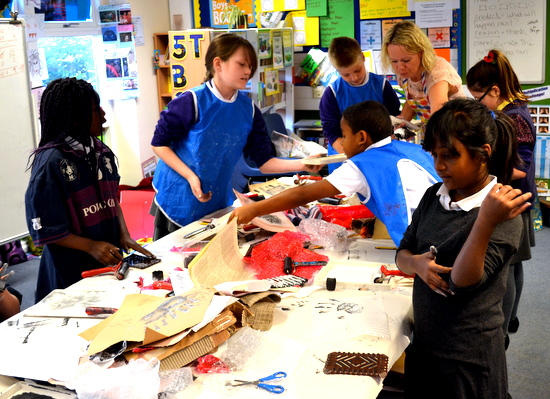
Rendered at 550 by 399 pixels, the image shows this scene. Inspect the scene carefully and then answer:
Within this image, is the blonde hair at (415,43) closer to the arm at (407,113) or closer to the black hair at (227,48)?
the arm at (407,113)


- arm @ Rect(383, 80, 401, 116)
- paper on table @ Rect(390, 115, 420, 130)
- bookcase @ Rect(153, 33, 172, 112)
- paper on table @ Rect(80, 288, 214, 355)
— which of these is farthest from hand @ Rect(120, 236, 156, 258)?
bookcase @ Rect(153, 33, 172, 112)

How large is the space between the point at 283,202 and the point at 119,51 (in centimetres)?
339

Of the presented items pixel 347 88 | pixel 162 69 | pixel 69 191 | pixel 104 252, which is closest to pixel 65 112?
pixel 69 191

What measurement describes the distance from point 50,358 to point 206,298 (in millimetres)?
389

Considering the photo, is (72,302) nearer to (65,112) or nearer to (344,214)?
(65,112)

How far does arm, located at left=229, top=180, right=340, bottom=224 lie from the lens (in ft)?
7.05

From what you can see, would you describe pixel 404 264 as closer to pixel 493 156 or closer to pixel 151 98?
pixel 493 156

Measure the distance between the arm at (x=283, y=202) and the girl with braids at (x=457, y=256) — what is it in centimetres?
62

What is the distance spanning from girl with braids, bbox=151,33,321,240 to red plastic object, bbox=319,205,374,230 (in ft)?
0.67

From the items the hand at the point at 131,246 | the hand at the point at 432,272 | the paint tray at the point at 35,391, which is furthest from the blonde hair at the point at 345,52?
the paint tray at the point at 35,391

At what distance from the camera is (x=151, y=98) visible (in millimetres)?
5488

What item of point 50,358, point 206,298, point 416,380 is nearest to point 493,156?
point 416,380

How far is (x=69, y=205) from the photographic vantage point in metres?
2.06

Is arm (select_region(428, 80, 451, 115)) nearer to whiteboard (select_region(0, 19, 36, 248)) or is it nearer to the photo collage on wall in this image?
whiteboard (select_region(0, 19, 36, 248))
